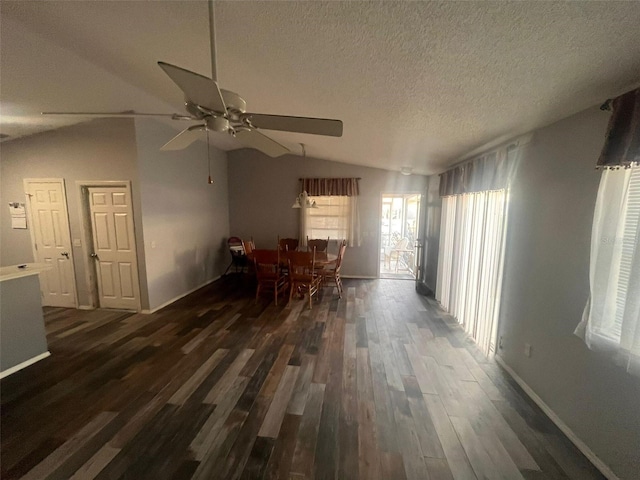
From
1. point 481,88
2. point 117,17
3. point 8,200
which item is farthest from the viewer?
point 8,200

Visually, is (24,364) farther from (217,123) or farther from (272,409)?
(217,123)

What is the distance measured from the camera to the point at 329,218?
579 cm

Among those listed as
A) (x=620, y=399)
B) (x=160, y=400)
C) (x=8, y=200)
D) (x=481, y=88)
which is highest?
(x=481, y=88)

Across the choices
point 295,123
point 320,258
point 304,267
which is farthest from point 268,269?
point 295,123

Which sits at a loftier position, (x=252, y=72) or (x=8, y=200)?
(x=252, y=72)

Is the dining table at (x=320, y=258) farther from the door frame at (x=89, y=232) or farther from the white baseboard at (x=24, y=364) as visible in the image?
the white baseboard at (x=24, y=364)

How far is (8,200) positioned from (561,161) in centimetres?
705

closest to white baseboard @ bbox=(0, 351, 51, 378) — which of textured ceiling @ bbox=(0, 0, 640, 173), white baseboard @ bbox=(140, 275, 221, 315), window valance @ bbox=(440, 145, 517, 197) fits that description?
white baseboard @ bbox=(140, 275, 221, 315)

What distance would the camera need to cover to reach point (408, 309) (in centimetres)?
401

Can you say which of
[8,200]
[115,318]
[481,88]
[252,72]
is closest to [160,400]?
[115,318]

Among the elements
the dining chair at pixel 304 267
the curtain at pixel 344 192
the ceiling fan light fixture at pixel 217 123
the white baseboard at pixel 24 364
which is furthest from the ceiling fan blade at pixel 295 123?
the curtain at pixel 344 192

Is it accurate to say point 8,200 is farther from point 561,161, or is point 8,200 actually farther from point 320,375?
point 561,161

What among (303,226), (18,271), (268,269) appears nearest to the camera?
(18,271)

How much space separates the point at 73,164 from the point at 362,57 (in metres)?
4.49
